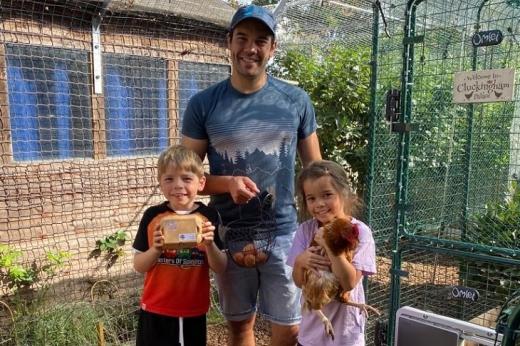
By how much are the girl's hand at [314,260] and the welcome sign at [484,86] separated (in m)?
1.49

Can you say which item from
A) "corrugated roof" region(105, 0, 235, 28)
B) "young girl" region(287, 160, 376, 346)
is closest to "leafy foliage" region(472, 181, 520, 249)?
"young girl" region(287, 160, 376, 346)

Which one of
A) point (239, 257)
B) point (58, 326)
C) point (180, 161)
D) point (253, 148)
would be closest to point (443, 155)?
point (253, 148)

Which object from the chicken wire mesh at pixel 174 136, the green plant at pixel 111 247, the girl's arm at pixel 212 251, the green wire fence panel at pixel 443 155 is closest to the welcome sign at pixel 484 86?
the green wire fence panel at pixel 443 155

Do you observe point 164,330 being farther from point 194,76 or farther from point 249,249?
point 194,76

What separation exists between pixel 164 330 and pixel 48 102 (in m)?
3.16

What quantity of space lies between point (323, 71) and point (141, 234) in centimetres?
476

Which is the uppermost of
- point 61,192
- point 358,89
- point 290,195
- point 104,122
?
point 358,89

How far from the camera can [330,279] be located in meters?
1.78

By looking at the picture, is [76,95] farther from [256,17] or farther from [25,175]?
[256,17]

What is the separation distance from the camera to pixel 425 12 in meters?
3.13

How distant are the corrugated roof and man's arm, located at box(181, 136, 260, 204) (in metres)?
2.75

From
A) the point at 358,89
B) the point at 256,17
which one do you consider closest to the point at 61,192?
the point at 256,17

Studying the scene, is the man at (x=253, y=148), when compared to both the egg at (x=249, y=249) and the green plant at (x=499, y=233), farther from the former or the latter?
the green plant at (x=499, y=233)

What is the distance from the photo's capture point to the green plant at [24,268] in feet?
13.4
